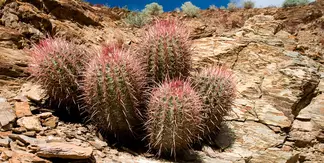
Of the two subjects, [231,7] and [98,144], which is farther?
[231,7]

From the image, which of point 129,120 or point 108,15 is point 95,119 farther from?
point 108,15

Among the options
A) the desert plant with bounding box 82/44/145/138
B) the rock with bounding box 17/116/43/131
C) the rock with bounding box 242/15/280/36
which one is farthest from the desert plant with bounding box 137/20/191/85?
the rock with bounding box 242/15/280/36

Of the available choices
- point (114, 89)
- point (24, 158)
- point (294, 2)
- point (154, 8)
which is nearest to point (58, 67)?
point (114, 89)

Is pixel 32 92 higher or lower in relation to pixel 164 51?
lower

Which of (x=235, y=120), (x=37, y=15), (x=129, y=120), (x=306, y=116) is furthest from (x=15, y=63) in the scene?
(x=306, y=116)

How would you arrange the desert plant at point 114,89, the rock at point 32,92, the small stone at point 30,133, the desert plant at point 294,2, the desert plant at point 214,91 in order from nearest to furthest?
the small stone at point 30,133
the desert plant at point 114,89
the desert plant at point 214,91
the rock at point 32,92
the desert plant at point 294,2

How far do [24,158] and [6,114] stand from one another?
0.96m

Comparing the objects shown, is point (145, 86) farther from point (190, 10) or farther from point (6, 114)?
point (190, 10)

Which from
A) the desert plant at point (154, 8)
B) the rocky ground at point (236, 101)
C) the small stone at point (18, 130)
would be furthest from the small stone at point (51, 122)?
the desert plant at point (154, 8)

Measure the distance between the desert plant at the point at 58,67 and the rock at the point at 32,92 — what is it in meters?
0.34

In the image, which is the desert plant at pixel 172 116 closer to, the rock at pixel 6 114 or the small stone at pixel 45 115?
the small stone at pixel 45 115

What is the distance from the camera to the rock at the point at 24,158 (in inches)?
119

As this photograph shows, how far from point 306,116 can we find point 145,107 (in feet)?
10.5

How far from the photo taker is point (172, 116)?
3.73 m
